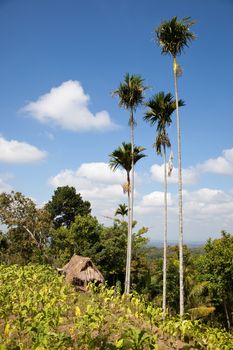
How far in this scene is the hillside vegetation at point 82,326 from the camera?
21.6 feet

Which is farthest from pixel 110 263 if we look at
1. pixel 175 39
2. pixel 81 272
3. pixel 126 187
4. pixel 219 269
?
pixel 175 39

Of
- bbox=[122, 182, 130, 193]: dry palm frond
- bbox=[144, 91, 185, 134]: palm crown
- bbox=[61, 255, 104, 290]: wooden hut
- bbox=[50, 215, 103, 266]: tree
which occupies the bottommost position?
bbox=[61, 255, 104, 290]: wooden hut

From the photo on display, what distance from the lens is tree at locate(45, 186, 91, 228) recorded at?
53188 mm

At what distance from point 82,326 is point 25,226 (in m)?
26.2

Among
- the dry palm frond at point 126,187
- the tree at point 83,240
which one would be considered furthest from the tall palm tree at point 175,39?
the tree at point 83,240

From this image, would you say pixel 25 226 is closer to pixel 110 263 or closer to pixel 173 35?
pixel 110 263

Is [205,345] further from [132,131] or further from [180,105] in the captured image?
[132,131]

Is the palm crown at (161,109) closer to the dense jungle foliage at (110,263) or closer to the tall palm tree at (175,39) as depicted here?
the tall palm tree at (175,39)

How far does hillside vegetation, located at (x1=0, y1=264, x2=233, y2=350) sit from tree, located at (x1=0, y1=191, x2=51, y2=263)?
788 inches

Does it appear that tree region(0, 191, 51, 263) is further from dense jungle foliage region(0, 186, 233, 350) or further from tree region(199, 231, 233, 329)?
tree region(199, 231, 233, 329)

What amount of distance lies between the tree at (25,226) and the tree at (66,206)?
60.9 feet

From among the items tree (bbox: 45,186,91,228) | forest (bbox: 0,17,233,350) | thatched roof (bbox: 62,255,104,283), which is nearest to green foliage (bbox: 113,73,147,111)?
forest (bbox: 0,17,233,350)

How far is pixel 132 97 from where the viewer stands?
2289 cm

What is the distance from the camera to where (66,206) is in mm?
53469
